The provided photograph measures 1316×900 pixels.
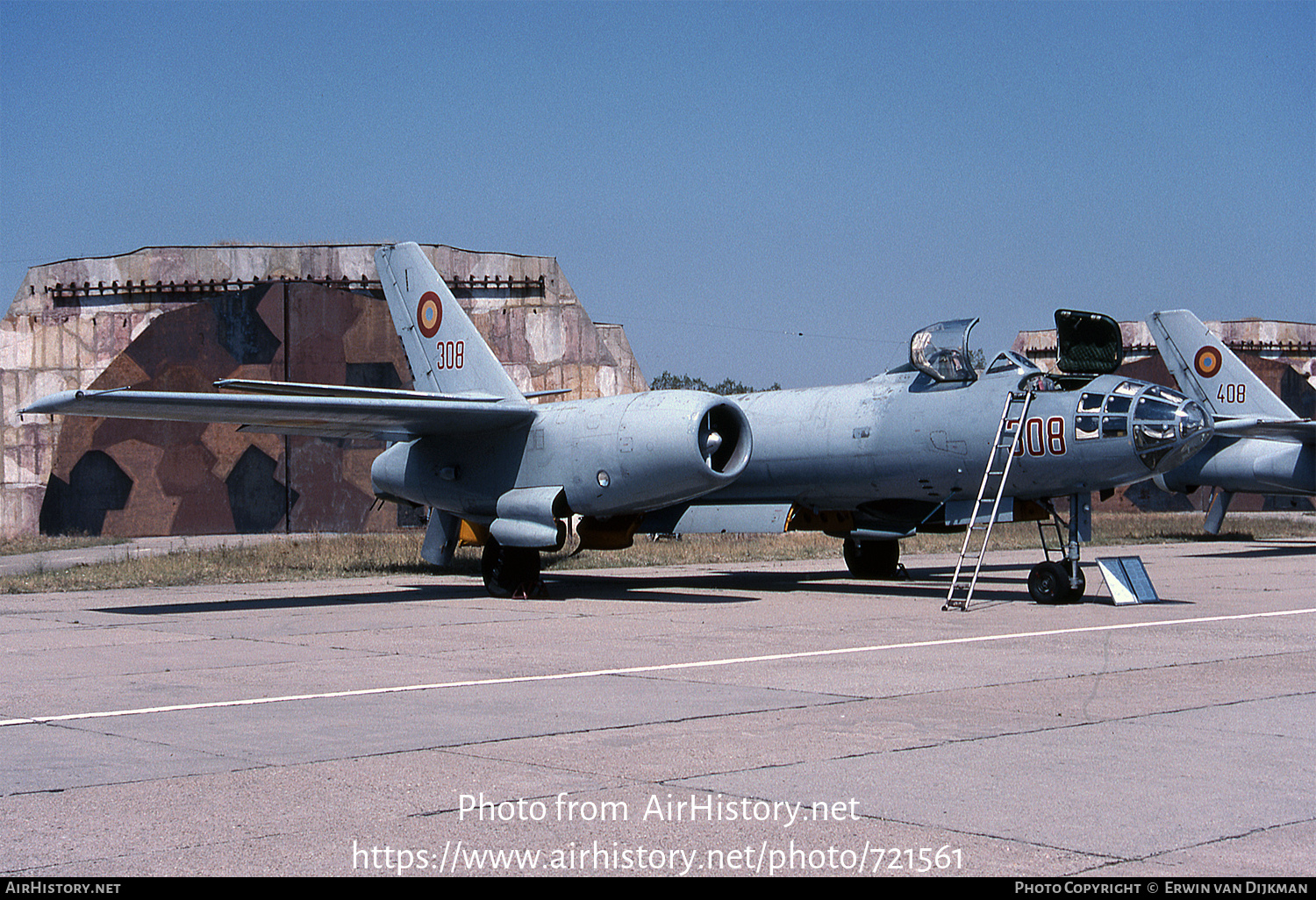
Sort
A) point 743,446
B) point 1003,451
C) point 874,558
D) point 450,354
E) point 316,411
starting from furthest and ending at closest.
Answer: point 874,558, point 450,354, point 743,446, point 316,411, point 1003,451

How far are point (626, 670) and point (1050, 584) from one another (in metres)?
7.17

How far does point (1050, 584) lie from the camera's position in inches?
597

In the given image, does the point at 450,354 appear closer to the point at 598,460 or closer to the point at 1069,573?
the point at 598,460

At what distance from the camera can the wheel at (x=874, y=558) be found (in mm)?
19672

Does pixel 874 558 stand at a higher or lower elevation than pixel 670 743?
lower

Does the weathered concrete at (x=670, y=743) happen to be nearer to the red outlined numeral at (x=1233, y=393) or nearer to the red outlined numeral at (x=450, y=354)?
the red outlined numeral at (x=450, y=354)

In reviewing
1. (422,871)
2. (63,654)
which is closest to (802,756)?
(422,871)

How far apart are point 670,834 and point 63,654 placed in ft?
26.1

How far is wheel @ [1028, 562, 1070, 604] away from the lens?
1507 cm

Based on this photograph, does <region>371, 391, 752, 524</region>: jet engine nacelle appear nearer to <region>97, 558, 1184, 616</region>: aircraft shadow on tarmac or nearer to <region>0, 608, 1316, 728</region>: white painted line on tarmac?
<region>97, 558, 1184, 616</region>: aircraft shadow on tarmac

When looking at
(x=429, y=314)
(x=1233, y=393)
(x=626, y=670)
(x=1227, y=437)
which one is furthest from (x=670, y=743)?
(x=1233, y=393)

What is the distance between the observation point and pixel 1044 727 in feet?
23.3

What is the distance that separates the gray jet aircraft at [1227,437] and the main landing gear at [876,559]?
12.8 meters

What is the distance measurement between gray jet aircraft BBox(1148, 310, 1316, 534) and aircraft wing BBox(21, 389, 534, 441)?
18914 mm
